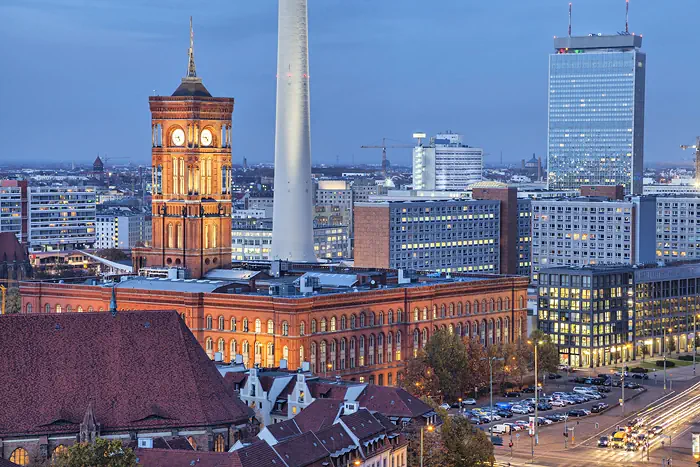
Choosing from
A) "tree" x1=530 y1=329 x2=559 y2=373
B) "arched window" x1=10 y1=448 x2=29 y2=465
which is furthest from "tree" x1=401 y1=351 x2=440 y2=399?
"arched window" x1=10 y1=448 x2=29 y2=465

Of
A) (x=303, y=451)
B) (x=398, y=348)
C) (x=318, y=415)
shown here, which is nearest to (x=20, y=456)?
(x=303, y=451)

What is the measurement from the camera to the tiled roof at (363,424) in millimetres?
117562

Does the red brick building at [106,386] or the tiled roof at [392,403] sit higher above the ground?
the red brick building at [106,386]

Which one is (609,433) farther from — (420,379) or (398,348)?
(398,348)

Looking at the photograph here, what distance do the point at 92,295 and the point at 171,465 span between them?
292 ft

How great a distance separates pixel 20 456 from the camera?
112500mm

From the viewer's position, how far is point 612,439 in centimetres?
15350

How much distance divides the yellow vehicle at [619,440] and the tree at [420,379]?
21.8m

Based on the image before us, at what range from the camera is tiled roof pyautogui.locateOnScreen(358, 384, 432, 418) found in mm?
130250

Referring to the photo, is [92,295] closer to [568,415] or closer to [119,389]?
[568,415]

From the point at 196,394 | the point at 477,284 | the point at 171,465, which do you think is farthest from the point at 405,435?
the point at 477,284

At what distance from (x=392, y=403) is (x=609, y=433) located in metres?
35.1

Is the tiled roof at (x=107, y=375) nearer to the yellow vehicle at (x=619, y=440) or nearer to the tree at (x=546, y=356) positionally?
the yellow vehicle at (x=619, y=440)

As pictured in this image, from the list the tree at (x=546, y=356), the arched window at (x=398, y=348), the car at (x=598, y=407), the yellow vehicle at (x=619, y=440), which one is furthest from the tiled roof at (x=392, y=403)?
the tree at (x=546, y=356)
